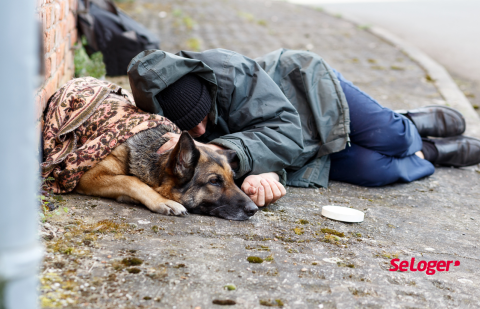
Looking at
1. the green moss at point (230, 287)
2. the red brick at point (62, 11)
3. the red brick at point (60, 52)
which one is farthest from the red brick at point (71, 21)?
the green moss at point (230, 287)

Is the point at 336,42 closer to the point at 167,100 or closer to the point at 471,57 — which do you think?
the point at 471,57

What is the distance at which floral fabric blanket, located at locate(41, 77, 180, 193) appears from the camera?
129 inches

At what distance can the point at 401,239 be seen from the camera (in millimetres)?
3186

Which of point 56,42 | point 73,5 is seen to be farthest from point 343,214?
point 73,5

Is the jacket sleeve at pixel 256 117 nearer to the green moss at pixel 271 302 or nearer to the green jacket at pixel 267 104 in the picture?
the green jacket at pixel 267 104

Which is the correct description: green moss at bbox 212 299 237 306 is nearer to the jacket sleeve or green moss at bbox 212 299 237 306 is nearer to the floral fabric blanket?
the jacket sleeve

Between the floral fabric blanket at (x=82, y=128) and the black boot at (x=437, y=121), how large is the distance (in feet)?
10.6

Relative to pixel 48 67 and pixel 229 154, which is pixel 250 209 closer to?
pixel 229 154

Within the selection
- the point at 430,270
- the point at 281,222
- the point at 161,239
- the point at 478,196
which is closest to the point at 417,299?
the point at 430,270

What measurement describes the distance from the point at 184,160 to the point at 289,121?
111 centimetres

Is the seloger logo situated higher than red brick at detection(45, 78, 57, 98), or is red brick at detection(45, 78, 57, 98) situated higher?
red brick at detection(45, 78, 57, 98)

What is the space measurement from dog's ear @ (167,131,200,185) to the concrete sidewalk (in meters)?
0.33

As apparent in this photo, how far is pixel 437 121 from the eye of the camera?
5.40m

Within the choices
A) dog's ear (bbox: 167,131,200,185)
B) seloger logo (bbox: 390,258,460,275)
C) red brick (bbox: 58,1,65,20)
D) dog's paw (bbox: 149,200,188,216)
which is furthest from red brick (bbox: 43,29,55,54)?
seloger logo (bbox: 390,258,460,275)
